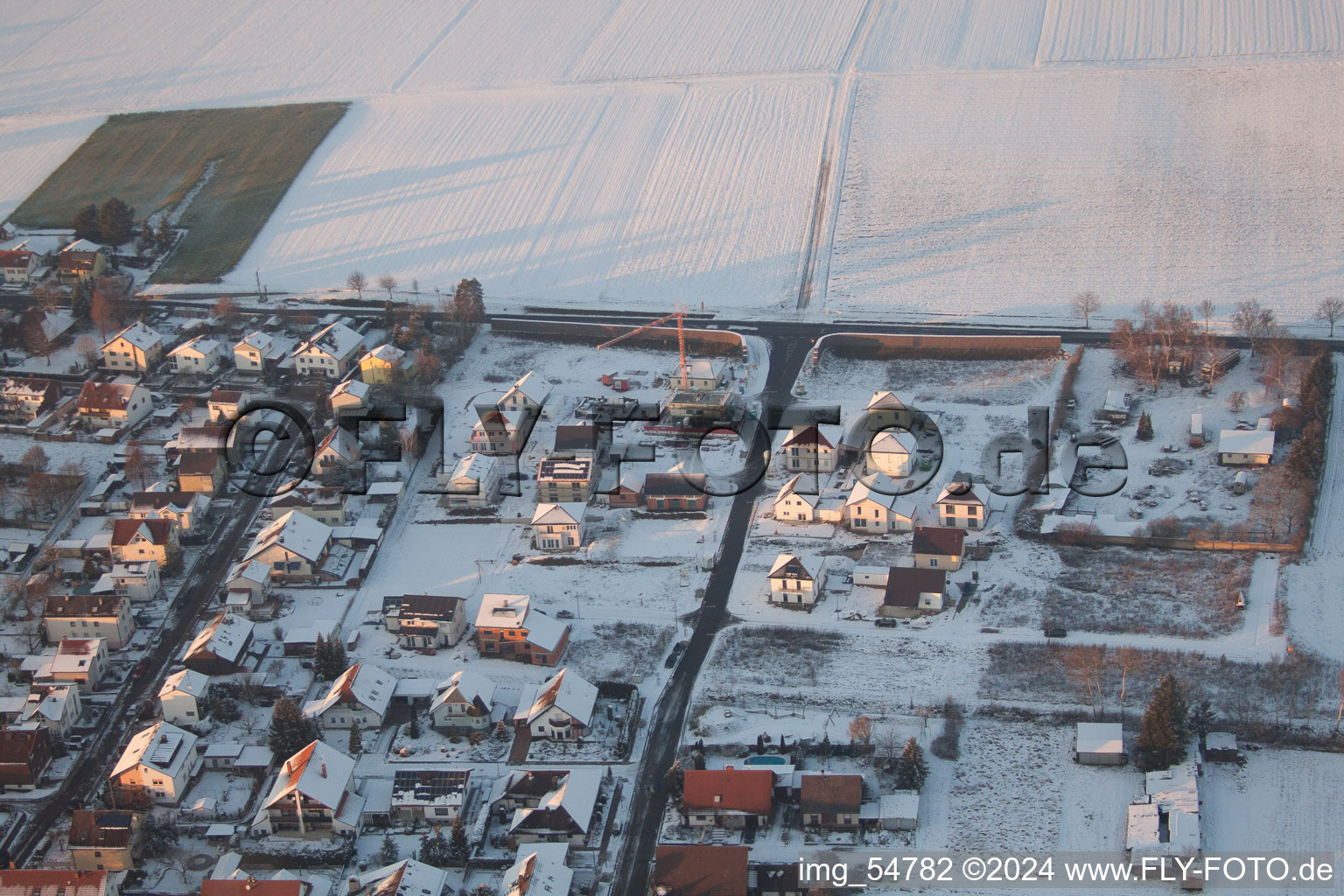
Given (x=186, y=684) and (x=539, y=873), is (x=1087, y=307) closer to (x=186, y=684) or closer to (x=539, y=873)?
(x=539, y=873)

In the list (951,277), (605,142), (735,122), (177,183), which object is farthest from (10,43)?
(951,277)

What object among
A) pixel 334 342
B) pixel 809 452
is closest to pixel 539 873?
pixel 809 452

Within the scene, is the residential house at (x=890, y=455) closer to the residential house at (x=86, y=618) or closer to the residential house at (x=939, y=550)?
the residential house at (x=939, y=550)

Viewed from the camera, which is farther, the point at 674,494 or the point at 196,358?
the point at 196,358

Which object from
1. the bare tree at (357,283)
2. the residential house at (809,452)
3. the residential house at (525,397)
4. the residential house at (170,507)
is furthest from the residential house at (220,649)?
the bare tree at (357,283)

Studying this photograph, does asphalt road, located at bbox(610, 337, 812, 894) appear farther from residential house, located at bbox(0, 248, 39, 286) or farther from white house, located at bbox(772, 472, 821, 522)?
residential house, located at bbox(0, 248, 39, 286)

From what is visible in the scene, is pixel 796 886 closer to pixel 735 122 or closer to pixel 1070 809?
pixel 1070 809
